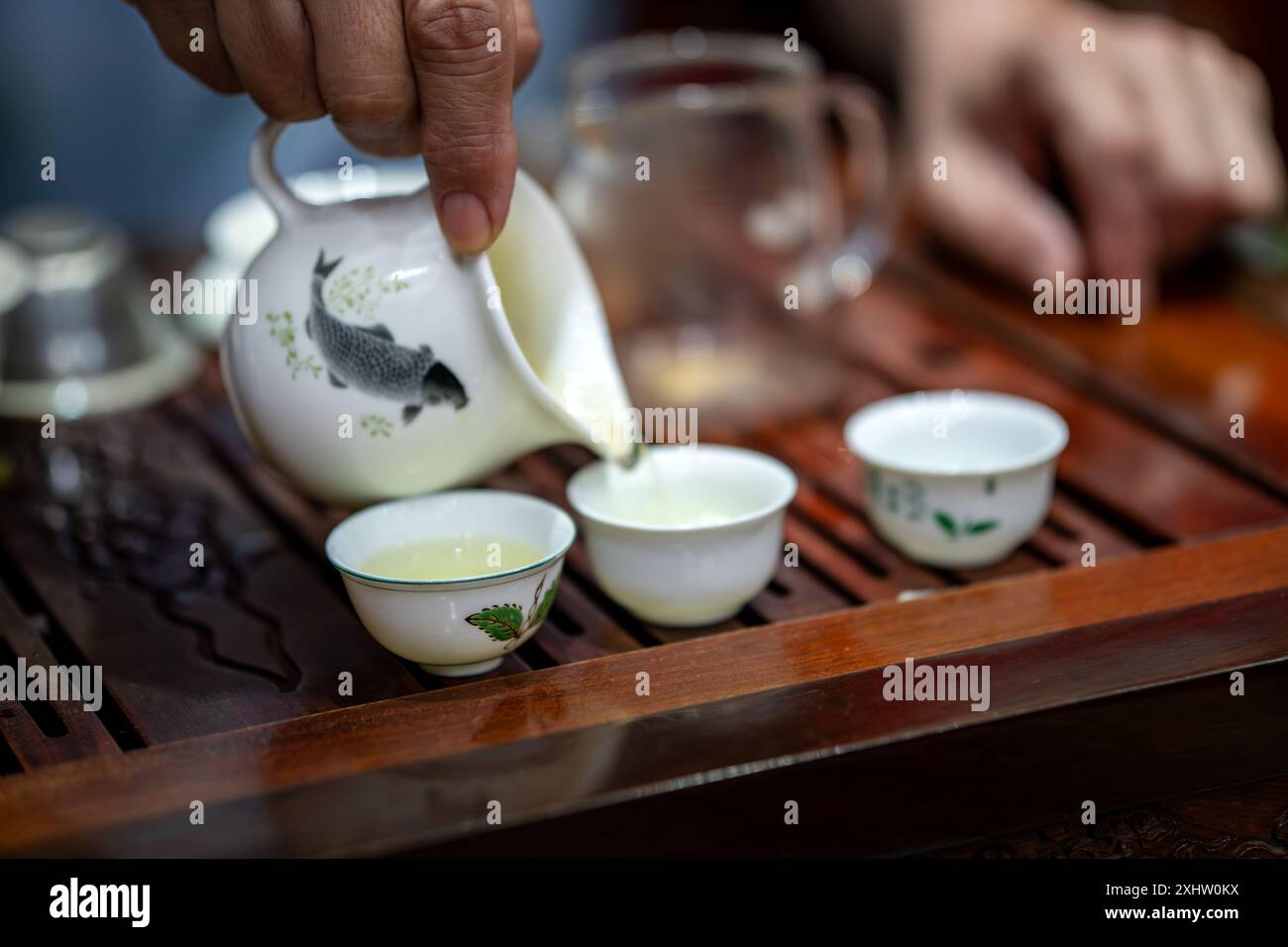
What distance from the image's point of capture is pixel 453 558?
1051 mm

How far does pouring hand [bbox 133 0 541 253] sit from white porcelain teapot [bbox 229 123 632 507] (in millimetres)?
46

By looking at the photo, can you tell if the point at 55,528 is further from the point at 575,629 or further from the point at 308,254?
the point at 575,629

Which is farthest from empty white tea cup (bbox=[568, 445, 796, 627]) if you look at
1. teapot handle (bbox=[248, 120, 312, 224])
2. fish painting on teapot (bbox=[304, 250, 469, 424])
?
teapot handle (bbox=[248, 120, 312, 224])

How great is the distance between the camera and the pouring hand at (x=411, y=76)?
97 centimetres

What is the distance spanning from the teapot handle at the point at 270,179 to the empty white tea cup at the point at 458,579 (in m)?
0.23

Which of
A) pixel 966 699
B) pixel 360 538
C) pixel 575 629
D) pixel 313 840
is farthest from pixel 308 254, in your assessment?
pixel 966 699

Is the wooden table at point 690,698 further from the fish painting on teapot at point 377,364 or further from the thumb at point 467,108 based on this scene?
the thumb at point 467,108

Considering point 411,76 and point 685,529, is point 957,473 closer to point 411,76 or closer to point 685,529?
point 685,529

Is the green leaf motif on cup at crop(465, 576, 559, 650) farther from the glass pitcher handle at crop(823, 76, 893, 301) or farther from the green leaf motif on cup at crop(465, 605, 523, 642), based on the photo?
the glass pitcher handle at crop(823, 76, 893, 301)

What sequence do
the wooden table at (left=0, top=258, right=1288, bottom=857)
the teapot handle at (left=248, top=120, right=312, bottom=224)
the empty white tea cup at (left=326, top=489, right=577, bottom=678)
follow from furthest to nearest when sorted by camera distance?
the teapot handle at (left=248, top=120, right=312, bottom=224), the empty white tea cup at (left=326, top=489, right=577, bottom=678), the wooden table at (left=0, top=258, right=1288, bottom=857)

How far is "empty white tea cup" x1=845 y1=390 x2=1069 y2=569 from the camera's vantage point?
1139mm

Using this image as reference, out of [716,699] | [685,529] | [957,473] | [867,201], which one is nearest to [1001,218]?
[867,201]

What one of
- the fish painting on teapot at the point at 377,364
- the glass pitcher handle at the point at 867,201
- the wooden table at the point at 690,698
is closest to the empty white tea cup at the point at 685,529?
the wooden table at the point at 690,698

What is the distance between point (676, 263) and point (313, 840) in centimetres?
101
